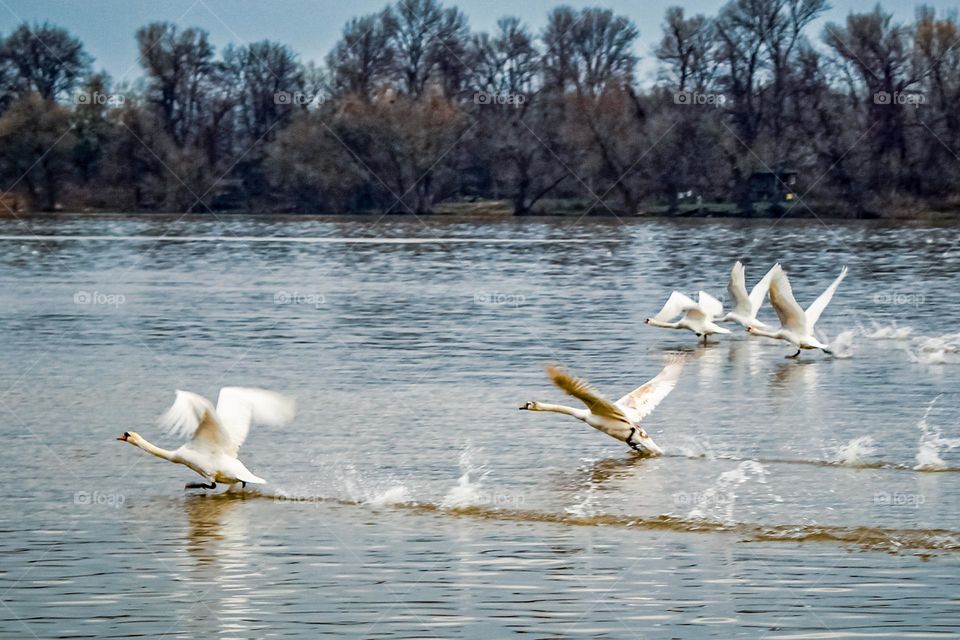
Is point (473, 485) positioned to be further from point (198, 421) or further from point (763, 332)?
point (763, 332)

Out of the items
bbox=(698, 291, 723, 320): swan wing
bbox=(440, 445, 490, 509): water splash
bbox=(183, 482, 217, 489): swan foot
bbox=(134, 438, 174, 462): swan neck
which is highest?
bbox=(698, 291, 723, 320): swan wing

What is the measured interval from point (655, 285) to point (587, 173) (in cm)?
4462

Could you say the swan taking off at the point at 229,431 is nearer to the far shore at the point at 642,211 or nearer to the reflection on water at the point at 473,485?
the reflection on water at the point at 473,485

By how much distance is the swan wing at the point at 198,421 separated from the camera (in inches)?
562

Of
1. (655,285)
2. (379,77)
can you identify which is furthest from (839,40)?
(655,285)

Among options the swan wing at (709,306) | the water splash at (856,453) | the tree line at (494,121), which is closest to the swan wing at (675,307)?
the swan wing at (709,306)

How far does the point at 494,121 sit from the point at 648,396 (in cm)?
7659

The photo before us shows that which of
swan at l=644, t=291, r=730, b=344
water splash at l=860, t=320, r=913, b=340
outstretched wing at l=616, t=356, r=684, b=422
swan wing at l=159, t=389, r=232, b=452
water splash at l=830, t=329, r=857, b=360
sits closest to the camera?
swan wing at l=159, t=389, r=232, b=452

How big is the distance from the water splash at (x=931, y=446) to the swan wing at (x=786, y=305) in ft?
13.7

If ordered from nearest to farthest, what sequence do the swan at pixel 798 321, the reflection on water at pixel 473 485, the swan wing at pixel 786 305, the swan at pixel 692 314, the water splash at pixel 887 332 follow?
the reflection on water at pixel 473 485, the swan wing at pixel 786 305, the swan at pixel 798 321, the swan at pixel 692 314, the water splash at pixel 887 332

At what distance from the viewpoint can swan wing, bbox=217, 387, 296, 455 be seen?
14.7 m

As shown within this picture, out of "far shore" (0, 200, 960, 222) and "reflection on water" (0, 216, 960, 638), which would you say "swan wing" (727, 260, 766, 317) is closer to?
"reflection on water" (0, 216, 960, 638)

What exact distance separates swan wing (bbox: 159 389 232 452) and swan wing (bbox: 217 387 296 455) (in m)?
0.08

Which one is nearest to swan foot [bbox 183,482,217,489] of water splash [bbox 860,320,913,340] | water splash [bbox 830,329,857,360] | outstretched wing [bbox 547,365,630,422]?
outstretched wing [bbox 547,365,630,422]
